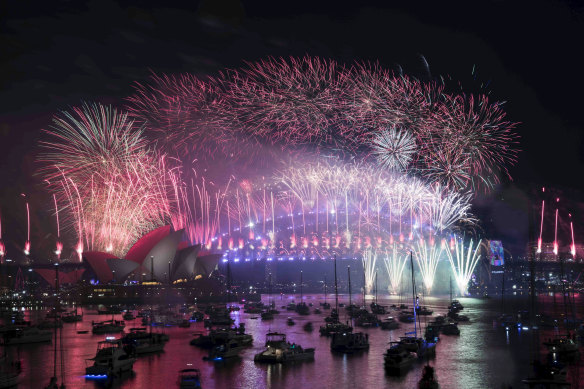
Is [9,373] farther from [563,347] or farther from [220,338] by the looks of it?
[563,347]

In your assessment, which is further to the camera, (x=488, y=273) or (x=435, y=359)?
(x=488, y=273)

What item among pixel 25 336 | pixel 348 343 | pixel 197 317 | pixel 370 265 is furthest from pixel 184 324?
pixel 370 265

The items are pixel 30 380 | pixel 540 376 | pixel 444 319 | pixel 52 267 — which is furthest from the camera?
pixel 52 267

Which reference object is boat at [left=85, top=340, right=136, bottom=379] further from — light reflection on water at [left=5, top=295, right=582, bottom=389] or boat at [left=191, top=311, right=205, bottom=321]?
boat at [left=191, top=311, right=205, bottom=321]

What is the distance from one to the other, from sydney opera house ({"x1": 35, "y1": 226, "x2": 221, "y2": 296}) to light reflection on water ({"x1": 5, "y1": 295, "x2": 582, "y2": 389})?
48256mm

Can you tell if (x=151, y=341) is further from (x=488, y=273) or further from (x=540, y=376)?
(x=488, y=273)

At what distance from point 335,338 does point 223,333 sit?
9716 mm

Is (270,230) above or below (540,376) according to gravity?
above

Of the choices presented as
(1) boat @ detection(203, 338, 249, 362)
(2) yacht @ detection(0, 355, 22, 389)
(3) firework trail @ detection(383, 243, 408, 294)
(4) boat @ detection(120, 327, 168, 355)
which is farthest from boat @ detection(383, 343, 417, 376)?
(3) firework trail @ detection(383, 243, 408, 294)

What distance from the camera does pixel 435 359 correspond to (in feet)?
159

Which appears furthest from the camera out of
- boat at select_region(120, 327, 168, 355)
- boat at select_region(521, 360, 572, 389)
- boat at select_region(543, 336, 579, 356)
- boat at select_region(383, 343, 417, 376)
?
boat at select_region(120, 327, 168, 355)

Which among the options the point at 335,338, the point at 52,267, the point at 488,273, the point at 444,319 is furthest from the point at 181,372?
the point at 488,273

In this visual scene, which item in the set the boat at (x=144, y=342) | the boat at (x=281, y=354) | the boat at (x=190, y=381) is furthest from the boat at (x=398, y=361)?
the boat at (x=144, y=342)

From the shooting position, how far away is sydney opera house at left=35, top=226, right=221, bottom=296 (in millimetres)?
112188
